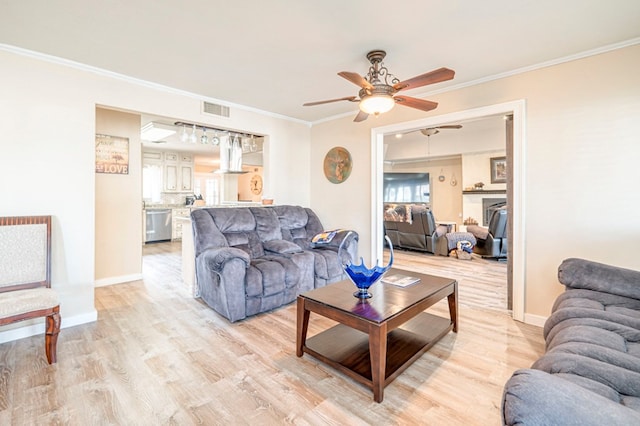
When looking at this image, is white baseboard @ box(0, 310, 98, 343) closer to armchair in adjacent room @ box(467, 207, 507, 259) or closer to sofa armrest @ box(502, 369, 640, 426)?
sofa armrest @ box(502, 369, 640, 426)

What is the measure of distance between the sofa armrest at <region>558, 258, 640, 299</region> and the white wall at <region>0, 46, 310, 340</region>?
163 inches

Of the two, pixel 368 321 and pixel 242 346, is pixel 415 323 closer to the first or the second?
pixel 368 321

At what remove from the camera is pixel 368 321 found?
1.79 meters

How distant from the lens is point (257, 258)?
3492mm

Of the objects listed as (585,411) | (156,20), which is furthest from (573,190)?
(156,20)

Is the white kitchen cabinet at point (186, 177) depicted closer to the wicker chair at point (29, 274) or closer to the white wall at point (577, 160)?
the wicker chair at point (29, 274)

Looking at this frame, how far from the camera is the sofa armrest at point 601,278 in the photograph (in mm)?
1936

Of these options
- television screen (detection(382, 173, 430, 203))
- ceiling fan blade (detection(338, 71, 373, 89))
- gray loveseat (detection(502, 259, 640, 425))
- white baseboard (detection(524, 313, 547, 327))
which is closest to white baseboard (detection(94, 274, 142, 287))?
ceiling fan blade (detection(338, 71, 373, 89))

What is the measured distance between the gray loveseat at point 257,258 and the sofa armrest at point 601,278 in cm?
195

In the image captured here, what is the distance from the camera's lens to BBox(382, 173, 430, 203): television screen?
841 centimetres

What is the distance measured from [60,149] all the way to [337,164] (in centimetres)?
325

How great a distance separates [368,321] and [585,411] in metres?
1.09

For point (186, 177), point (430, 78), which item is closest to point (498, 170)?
point (430, 78)

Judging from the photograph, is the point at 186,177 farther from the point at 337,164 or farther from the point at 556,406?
the point at 556,406
